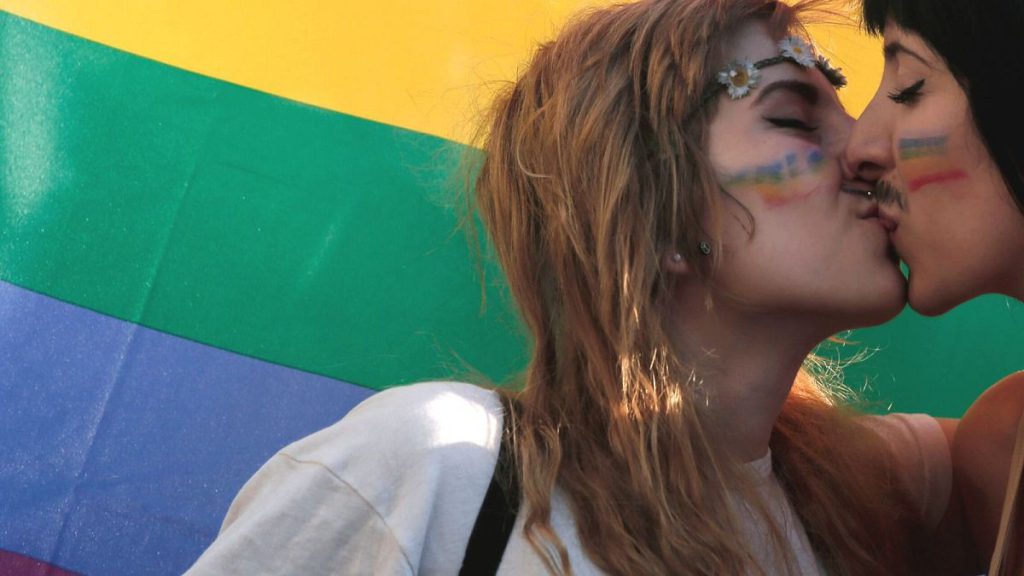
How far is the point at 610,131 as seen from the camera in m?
1.99

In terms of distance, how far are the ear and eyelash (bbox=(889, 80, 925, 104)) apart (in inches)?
17.0

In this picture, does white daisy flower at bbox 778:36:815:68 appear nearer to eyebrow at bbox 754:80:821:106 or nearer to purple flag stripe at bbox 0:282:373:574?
eyebrow at bbox 754:80:821:106

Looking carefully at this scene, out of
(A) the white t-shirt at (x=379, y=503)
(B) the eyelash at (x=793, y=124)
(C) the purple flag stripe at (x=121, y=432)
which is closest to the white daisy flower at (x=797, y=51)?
(B) the eyelash at (x=793, y=124)

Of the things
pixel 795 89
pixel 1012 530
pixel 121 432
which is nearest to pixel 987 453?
pixel 1012 530

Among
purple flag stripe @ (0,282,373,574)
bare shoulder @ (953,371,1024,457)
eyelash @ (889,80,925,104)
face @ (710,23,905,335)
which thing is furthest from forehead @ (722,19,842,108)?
purple flag stripe @ (0,282,373,574)

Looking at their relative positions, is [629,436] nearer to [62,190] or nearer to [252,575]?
[252,575]

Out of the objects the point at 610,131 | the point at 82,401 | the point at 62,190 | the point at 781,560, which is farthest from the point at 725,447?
the point at 62,190

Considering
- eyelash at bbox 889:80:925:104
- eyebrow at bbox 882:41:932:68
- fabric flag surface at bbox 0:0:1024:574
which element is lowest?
fabric flag surface at bbox 0:0:1024:574

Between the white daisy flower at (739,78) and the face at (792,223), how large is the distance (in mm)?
11

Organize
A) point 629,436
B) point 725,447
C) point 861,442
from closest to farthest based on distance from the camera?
1. point 629,436
2. point 725,447
3. point 861,442

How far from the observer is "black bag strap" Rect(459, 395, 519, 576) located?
1628 millimetres

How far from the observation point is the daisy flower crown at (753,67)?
2.03 metres

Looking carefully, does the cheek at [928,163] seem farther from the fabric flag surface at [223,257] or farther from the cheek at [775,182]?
the fabric flag surface at [223,257]

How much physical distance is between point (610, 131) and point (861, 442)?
2.57ft
